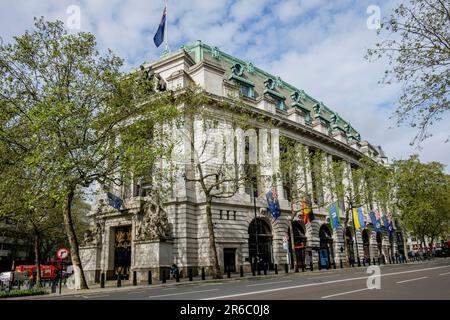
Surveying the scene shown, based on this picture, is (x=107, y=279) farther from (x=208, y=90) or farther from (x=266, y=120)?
(x=266, y=120)

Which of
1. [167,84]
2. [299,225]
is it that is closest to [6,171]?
[167,84]

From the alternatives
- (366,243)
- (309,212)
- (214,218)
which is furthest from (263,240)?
(366,243)

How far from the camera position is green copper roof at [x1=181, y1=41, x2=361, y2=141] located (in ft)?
136

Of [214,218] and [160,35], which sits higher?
[160,35]

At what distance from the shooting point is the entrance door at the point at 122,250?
105ft

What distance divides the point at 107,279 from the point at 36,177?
47.1 feet

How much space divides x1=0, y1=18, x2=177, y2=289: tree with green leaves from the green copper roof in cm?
1622

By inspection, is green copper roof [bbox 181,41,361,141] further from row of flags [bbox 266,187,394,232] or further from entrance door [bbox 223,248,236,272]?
entrance door [bbox 223,248,236,272]

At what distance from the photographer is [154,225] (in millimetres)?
27656

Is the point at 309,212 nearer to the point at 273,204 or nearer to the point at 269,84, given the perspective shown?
the point at 273,204

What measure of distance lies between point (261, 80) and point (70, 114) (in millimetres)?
32174

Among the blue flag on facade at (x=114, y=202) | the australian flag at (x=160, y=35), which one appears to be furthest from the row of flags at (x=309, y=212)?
the australian flag at (x=160, y=35)

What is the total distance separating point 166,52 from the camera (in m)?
41.4

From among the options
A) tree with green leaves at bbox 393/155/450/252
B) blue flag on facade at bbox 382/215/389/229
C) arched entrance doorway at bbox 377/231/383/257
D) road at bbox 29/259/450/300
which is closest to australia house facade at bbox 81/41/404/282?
blue flag on facade at bbox 382/215/389/229
